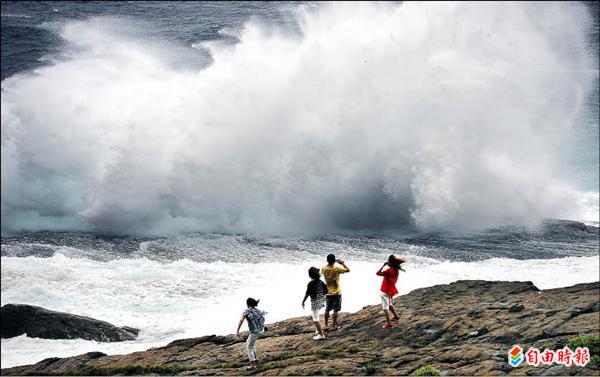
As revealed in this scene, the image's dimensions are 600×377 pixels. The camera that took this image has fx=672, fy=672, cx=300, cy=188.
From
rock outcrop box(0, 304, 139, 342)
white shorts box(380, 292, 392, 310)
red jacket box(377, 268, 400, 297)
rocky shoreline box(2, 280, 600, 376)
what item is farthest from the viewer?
rock outcrop box(0, 304, 139, 342)

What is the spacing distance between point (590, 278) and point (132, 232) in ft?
54.6

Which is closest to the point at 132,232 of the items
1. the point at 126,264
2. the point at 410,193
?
the point at 126,264

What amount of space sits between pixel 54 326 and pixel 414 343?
10574 mm

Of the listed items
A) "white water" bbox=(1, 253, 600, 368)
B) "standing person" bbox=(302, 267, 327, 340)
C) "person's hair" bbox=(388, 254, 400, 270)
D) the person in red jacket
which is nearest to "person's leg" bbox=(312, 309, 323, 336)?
"standing person" bbox=(302, 267, 327, 340)

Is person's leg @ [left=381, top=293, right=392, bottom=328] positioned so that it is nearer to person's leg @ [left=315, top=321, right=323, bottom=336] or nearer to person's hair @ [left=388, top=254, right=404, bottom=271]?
person's hair @ [left=388, top=254, right=404, bottom=271]

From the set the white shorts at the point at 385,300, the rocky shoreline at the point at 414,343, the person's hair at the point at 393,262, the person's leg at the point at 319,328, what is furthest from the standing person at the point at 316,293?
the person's hair at the point at 393,262

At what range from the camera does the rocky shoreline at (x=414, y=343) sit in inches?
560

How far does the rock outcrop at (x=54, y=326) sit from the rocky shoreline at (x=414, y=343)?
202 centimetres

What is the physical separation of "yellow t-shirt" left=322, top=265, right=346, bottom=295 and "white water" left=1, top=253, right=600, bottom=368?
15.5 ft

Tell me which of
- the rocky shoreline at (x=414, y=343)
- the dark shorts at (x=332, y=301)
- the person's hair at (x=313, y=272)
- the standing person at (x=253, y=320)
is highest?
the person's hair at (x=313, y=272)

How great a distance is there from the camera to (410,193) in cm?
2389

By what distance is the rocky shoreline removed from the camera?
14.2 m

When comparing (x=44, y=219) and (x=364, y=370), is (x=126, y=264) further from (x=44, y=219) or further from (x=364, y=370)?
(x=364, y=370)

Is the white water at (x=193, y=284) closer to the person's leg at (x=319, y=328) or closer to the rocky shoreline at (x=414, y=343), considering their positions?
the rocky shoreline at (x=414, y=343)
